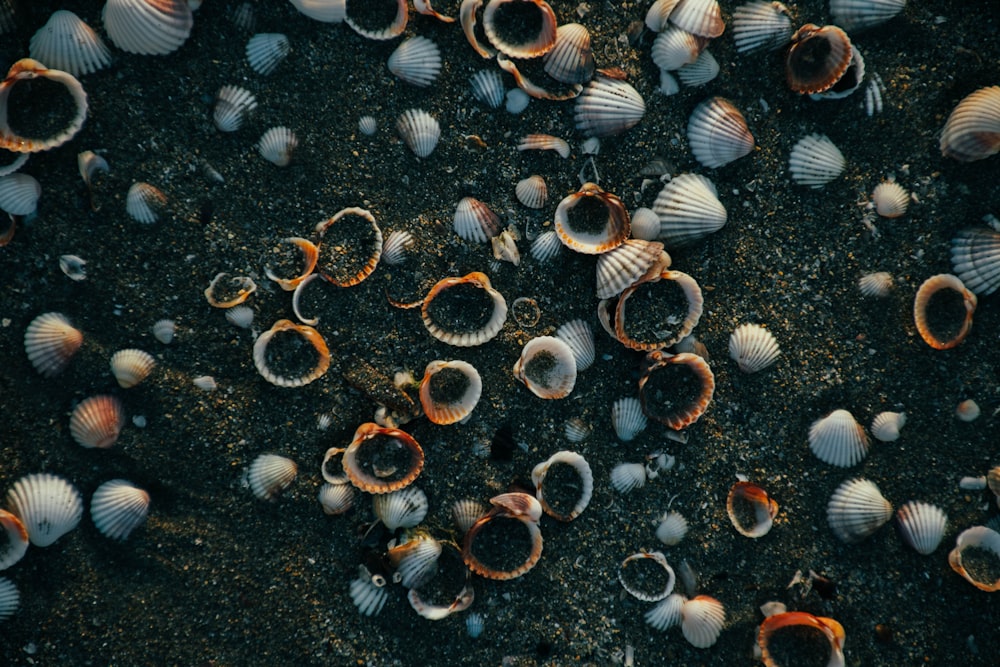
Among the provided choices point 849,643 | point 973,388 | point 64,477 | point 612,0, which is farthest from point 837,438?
point 64,477

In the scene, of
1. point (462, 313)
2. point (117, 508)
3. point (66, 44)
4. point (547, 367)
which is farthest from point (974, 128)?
point (117, 508)

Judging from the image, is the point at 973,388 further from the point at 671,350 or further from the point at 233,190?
the point at 233,190

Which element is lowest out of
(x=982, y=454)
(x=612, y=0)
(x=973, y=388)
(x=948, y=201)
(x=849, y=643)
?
(x=849, y=643)

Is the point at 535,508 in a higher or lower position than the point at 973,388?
lower

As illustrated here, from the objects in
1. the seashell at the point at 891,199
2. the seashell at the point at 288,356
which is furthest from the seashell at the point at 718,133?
the seashell at the point at 288,356

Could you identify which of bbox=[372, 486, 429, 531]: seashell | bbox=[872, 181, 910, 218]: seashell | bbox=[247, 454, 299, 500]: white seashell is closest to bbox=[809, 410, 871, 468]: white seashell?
bbox=[872, 181, 910, 218]: seashell

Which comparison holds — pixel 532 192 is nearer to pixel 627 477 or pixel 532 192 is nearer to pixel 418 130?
pixel 418 130

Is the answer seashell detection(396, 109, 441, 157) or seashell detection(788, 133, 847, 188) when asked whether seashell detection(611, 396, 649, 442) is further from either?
seashell detection(396, 109, 441, 157)

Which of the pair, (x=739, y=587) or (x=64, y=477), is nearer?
(x=64, y=477)
